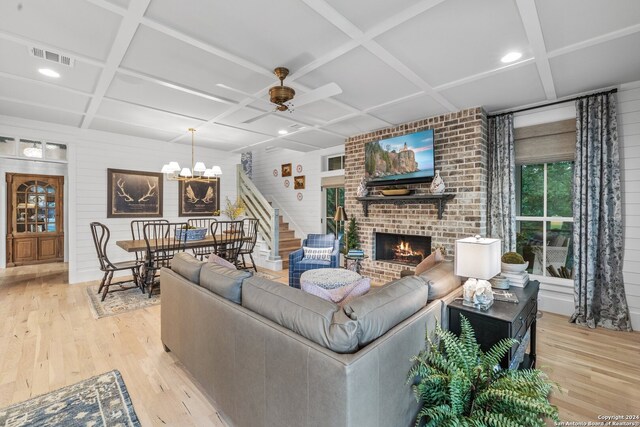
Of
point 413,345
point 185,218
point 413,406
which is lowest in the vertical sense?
point 413,406

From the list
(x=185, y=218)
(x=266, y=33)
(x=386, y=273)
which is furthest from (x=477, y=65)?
(x=185, y=218)

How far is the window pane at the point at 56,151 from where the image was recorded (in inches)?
200

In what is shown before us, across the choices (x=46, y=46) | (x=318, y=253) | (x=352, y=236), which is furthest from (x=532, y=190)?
(x=46, y=46)

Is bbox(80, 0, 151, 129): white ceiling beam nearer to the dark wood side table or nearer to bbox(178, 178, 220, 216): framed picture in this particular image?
bbox(178, 178, 220, 216): framed picture

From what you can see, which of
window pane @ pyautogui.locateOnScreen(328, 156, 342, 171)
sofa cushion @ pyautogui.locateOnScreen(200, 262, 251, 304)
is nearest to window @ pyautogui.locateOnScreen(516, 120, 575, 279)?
window pane @ pyautogui.locateOnScreen(328, 156, 342, 171)

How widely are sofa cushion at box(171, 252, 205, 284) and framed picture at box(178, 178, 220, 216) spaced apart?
418cm

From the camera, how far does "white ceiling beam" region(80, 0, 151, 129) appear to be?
2021 millimetres

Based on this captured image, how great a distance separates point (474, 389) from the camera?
1.57m

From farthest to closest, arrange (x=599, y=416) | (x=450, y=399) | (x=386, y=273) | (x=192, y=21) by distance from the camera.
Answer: (x=386, y=273) → (x=192, y=21) → (x=599, y=416) → (x=450, y=399)

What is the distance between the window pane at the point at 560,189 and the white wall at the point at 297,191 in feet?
11.9

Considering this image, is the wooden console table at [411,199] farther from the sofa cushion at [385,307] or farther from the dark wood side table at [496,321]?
the sofa cushion at [385,307]

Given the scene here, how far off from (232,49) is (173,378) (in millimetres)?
2787

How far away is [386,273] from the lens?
4.92 meters

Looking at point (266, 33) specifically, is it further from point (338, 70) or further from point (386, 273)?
point (386, 273)
